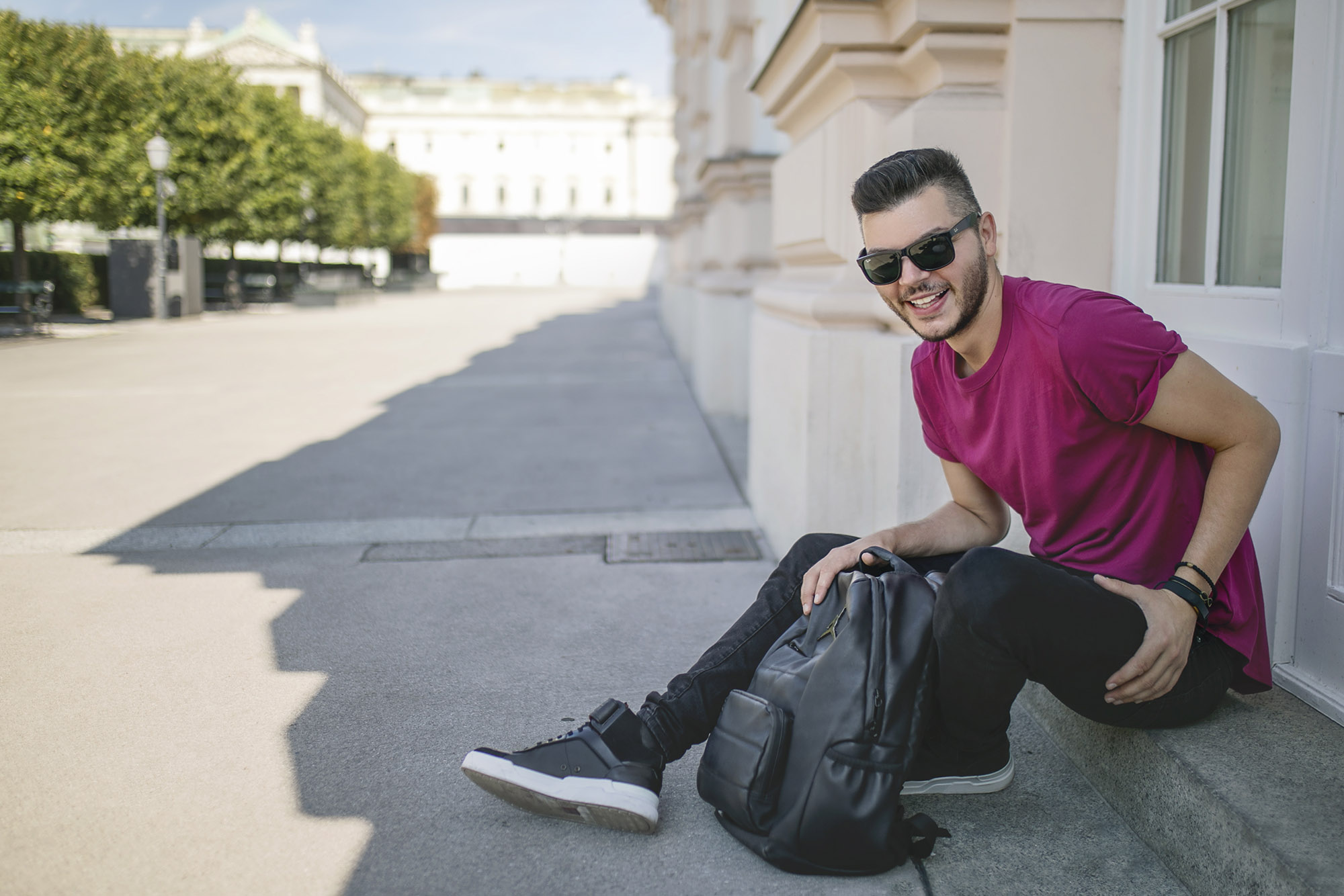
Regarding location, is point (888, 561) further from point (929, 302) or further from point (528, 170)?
point (528, 170)

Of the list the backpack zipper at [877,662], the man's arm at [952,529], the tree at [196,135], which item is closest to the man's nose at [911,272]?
the man's arm at [952,529]

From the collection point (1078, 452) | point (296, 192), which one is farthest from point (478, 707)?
point (296, 192)

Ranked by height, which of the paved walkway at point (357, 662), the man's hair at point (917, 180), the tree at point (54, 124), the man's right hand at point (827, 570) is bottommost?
the paved walkway at point (357, 662)

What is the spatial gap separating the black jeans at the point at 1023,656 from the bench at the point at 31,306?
18685 millimetres

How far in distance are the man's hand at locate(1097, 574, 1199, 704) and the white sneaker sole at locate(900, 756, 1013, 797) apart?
530 millimetres

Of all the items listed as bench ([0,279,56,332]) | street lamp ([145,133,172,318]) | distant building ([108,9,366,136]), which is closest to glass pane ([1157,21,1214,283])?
bench ([0,279,56,332])

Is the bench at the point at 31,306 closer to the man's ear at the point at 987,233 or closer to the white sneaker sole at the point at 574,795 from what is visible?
the white sneaker sole at the point at 574,795

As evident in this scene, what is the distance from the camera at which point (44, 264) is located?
74.6 ft

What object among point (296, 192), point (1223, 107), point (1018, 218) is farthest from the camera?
point (296, 192)

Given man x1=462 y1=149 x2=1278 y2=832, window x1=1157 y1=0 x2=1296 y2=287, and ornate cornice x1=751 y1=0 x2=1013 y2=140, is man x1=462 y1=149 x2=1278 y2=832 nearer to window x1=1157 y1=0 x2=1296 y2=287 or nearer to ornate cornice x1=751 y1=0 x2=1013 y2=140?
window x1=1157 y1=0 x2=1296 y2=287

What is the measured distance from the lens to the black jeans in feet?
6.47

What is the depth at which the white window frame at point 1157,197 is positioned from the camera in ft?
8.95

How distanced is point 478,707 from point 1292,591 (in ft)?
6.97

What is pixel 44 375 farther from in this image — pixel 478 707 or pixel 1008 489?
pixel 1008 489
